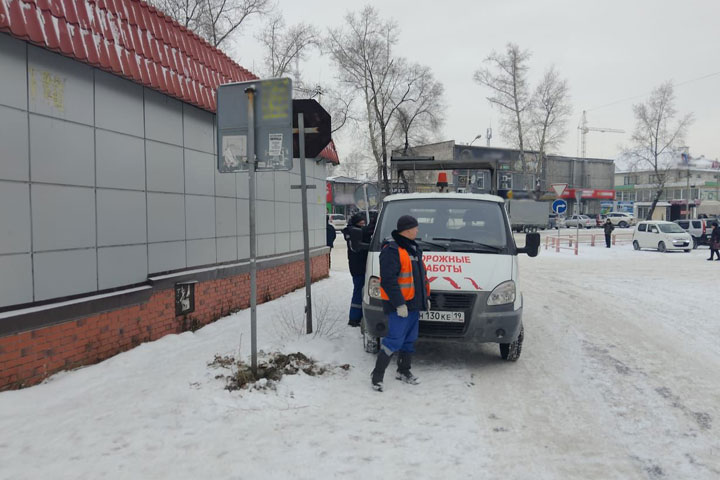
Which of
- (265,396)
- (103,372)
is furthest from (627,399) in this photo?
(103,372)

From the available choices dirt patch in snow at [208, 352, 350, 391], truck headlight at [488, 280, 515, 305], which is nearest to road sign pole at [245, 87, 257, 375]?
dirt patch in snow at [208, 352, 350, 391]

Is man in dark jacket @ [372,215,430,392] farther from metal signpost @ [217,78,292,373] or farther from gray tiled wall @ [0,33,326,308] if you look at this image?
gray tiled wall @ [0,33,326,308]

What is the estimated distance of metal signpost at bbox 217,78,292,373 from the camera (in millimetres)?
5059

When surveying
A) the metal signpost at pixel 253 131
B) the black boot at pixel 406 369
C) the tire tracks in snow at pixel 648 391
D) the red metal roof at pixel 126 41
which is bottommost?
the tire tracks in snow at pixel 648 391

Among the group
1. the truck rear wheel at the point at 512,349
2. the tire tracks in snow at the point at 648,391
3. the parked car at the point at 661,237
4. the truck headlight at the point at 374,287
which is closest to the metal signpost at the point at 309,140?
the truck headlight at the point at 374,287

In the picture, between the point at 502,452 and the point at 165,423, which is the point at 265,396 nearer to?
the point at 165,423

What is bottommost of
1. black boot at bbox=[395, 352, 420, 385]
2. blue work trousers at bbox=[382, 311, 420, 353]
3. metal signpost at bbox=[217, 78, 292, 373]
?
black boot at bbox=[395, 352, 420, 385]

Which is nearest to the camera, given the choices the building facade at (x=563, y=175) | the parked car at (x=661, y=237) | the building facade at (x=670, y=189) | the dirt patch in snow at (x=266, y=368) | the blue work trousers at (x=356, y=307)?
the dirt patch in snow at (x=266, y=368)

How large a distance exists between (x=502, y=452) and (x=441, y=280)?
2.22 m

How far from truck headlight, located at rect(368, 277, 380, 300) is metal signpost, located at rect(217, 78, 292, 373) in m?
1.35

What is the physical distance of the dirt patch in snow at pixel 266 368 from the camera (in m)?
4.83

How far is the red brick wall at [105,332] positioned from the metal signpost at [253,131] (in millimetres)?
1696

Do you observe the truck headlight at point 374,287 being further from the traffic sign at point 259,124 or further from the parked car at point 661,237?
the parked car at point 661,237

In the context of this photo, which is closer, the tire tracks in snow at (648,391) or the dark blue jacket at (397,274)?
the tire tracks in snow at (648,391)
